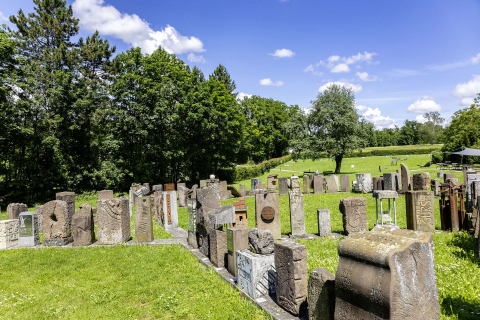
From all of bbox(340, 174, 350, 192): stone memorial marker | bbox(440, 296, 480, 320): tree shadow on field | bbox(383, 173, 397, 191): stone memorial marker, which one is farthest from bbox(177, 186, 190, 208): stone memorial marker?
bbox(440, 296, 480, 320): tree shadow on field

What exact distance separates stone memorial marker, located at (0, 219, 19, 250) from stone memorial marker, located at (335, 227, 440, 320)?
1205cm

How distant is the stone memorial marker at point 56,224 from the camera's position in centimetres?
1045

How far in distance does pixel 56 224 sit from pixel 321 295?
390 inches

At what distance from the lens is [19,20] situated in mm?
24297

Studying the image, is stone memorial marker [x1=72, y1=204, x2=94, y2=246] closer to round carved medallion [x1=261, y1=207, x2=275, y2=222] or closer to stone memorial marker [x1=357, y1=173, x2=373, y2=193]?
round carved medallion [x1=261, y1=207, x2=275, y2=222]

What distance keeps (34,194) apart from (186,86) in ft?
49.9

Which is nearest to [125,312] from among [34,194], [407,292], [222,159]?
[407,292]

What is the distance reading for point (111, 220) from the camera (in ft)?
34.0

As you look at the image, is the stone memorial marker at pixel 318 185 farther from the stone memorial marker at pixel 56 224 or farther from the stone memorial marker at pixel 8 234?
the stone memorial marker at pixel 8 234

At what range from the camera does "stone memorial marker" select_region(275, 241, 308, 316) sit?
4.79m

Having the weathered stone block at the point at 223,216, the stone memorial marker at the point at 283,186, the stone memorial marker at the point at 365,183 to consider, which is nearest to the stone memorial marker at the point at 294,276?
the weathered stone block at the point at 223,216

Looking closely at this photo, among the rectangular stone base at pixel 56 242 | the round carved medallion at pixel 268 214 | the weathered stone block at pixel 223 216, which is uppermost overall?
the weathered stone block at pixel 223 216

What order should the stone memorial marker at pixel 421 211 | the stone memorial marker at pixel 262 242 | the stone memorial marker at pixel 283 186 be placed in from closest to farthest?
the stone memorial marker at pixel 262 242, the stone memorial marker at pixel 421 211, the stone memorial marker at pixel 283 186

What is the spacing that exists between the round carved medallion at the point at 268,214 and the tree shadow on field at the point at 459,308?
5389 mm
